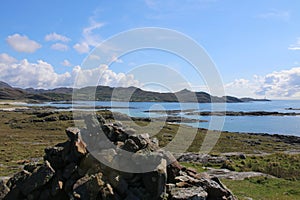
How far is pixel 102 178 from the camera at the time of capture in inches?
624

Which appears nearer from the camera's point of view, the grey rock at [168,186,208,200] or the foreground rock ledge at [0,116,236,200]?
the grey rock at [168,186,208,200]

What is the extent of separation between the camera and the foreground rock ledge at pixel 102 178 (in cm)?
1540

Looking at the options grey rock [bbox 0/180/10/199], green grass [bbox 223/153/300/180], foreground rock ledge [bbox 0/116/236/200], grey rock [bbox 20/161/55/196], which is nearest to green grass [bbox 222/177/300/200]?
green grass [bbox 223/153/300/180]

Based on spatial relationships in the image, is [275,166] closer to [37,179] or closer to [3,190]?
[37,179]

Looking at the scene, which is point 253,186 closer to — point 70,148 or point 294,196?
point 294,196

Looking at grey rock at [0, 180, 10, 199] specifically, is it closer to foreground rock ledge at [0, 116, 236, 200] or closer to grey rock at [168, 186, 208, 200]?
foreground rock ledge at [0, 116, 236, 200]

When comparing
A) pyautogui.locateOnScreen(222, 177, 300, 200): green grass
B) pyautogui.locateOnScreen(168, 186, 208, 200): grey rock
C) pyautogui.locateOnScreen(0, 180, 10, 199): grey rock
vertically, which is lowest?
pyautogui.locateOnScreen(222, 177, 300, 200): green grass

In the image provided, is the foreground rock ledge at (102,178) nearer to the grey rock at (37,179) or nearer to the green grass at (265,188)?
the grey rock at (37,179)

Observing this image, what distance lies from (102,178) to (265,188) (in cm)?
1454

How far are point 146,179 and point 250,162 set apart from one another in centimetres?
2531

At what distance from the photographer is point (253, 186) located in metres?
24.8

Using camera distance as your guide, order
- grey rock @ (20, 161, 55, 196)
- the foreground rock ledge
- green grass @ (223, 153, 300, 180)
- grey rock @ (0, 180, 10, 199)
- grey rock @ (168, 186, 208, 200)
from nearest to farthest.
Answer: grey rock @ (168, 186, 208, 200), the foreground rock ledge, grey rock @ (20, 161, 55, 196), grey rock @ (0, 180, 10, 199), green grass @ (223, 153, 300, 180)

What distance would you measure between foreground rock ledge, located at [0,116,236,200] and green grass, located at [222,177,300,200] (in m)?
5.55

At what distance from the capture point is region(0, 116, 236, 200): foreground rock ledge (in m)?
15.4
